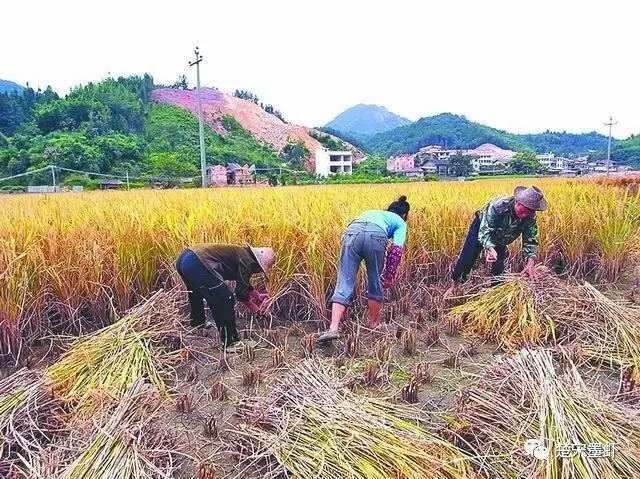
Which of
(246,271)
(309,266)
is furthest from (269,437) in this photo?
(309,266)

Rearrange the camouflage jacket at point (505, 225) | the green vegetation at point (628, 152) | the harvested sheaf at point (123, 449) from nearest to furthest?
the harvested sheaf at point (123, 449), the camouflage jacket at point (505, 225), the green vegetation at point (628, 152)

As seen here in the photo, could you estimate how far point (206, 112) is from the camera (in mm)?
68625

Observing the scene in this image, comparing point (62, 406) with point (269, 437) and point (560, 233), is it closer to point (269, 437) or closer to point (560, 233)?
point (269, 437)

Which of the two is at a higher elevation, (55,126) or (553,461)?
(55,126)

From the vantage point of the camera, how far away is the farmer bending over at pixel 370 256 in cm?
321

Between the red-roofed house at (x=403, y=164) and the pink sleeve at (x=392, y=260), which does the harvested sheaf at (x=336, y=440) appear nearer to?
the pink sleeve at (x=392, y=260)

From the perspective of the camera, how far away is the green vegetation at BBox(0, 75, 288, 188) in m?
29.3

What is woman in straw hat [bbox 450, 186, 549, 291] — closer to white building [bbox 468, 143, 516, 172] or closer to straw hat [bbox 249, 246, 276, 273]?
straw hat [bbox 249, 246, 276, 273]

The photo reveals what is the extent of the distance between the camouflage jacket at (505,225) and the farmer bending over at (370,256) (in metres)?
0.89

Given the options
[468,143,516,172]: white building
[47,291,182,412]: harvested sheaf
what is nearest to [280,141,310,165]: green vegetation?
[468,143,516,172]: white building

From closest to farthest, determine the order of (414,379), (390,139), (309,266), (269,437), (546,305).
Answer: (269,437)
(414,379)
(546,305)
(309,266)
(390,139)

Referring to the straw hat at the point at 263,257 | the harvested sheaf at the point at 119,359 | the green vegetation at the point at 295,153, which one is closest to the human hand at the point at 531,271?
the straw hat at the point at 263,257

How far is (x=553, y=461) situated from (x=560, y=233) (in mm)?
3625

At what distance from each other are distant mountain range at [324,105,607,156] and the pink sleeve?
87406mm
